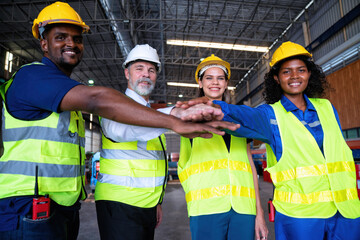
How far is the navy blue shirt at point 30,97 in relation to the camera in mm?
1220

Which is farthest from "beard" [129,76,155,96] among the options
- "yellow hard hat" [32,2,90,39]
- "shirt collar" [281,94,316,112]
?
"shirt collar" [281,94,316,112]

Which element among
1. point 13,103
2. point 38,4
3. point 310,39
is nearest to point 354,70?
point 310,39

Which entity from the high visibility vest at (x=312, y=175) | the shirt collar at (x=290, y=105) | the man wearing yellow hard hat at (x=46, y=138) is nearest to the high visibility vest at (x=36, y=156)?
the man wearing yellow hard hat at (x=46, y=138)

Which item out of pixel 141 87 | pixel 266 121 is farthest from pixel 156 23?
pixel 266 121

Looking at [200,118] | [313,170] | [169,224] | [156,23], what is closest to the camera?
[200,118]

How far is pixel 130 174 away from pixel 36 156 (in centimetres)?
66

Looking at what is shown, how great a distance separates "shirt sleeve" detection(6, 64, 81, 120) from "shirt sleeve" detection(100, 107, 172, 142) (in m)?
0.36

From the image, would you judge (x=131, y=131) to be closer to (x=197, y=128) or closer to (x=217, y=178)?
(x=197, y=128)

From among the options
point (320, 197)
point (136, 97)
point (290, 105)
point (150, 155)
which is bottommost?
point (320, 197)

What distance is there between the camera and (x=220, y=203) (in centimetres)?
183

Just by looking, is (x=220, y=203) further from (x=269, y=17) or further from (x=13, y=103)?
(x=269, y=17)

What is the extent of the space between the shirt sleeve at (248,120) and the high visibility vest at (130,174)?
0.73 m

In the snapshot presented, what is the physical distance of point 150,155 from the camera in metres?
1.95

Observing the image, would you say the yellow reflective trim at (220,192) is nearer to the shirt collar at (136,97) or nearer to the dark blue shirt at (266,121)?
the dark blue shirt at (266,121)
